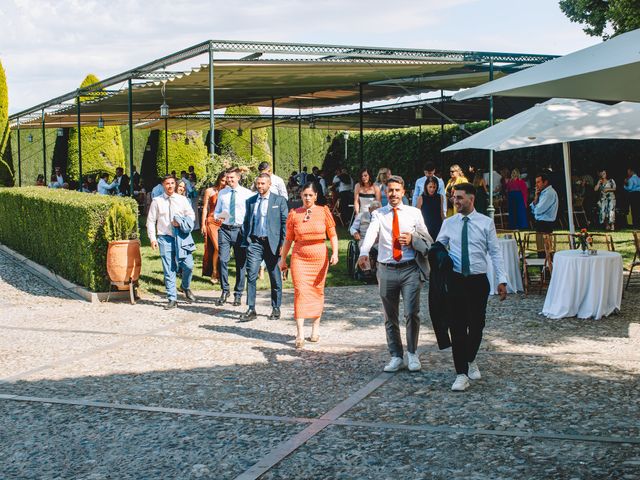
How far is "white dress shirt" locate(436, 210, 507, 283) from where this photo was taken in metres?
6.71

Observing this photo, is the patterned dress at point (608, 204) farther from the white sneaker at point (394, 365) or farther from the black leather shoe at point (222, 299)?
the white sneaker at point (394, 365)

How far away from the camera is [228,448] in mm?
5441

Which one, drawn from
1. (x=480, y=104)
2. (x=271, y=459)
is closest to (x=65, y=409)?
(x=271, y=459)

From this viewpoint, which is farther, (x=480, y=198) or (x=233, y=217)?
(x=480, y=198)

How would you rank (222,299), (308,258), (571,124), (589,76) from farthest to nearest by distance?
(571,124) → (222,299) → (308,258) → (589,76)

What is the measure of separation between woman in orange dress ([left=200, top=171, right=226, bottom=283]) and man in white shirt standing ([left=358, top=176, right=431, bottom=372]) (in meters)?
5.27

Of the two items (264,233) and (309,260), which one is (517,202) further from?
(309,260)

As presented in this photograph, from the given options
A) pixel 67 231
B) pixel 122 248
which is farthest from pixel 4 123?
pixel 122 248

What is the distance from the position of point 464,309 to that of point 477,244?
0.51 metres

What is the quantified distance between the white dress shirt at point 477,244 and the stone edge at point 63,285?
20.7ft

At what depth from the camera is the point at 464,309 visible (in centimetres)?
671

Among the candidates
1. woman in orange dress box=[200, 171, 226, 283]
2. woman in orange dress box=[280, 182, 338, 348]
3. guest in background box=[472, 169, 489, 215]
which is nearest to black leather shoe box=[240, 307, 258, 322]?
woman in orange dress box=[280, 182, 338, 348]

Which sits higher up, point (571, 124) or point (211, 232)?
point (571, 124)

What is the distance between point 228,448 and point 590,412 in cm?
248
